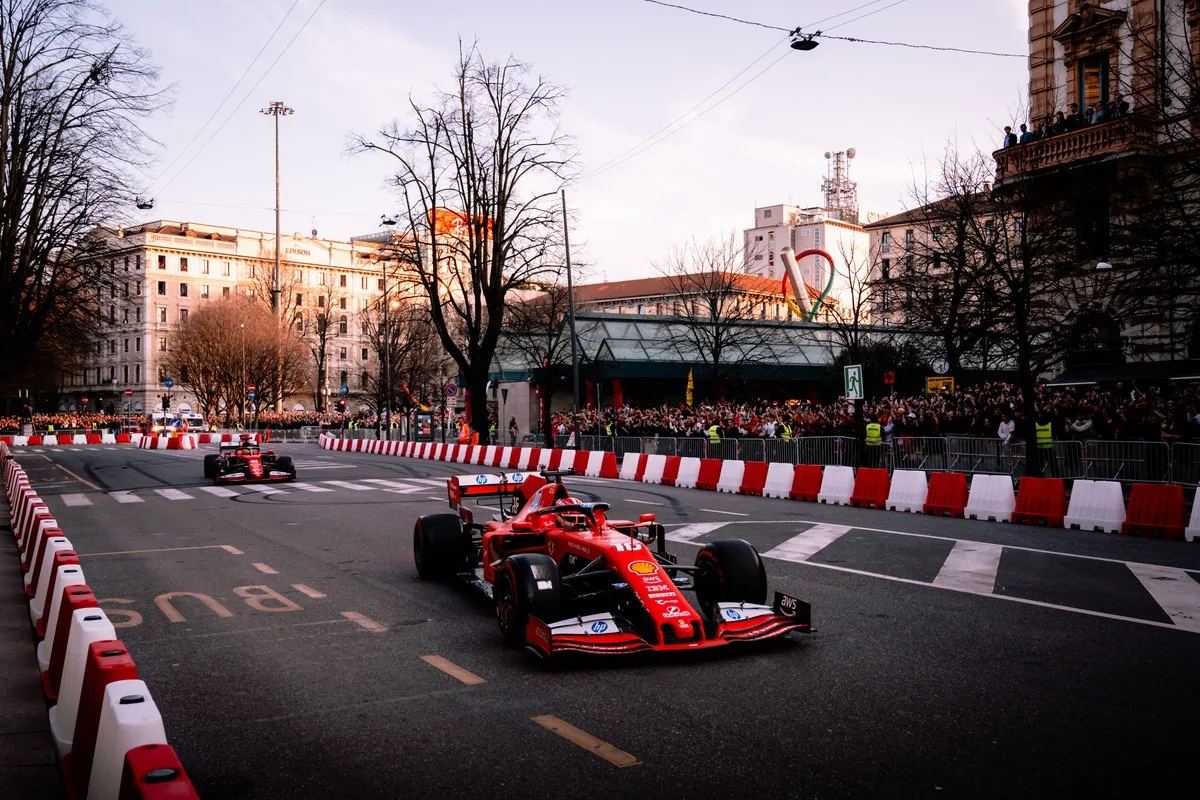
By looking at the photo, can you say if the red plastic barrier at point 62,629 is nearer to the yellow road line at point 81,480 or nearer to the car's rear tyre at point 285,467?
the yellow road line at point 81,480

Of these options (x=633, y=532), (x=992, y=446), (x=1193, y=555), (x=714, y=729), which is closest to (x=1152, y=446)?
(x=992, y=446)

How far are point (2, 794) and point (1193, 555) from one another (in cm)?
1340

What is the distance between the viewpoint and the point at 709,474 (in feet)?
82.5

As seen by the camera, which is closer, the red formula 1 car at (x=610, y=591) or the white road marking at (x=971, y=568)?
the red formula 1 car at (x=610, y=591)

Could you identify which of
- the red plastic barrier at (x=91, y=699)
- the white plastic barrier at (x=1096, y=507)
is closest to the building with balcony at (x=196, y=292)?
the white plastic barrier at (x=1096, y=507)

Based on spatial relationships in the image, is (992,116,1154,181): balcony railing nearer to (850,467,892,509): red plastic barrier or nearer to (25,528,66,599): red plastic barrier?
(850,467,892,509): red plastic barrier

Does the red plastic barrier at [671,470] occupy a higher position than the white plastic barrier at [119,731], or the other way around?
the white plastic barrier at [119,731]

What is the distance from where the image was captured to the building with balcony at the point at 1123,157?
15.3 metres

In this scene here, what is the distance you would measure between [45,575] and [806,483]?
1582cm

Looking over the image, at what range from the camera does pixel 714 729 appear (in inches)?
242

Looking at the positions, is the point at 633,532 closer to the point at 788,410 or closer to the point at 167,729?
the point at 167,729

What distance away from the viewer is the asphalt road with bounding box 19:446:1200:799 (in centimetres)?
545

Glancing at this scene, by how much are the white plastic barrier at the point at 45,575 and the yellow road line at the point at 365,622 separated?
2473 mm

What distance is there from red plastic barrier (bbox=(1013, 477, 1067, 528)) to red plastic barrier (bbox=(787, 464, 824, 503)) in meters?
4.80
